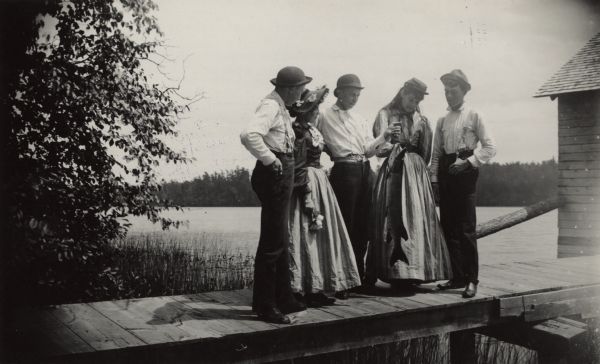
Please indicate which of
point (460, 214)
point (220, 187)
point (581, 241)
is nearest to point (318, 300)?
point (460, 214)

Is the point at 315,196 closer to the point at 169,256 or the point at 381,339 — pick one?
the point at 381,339

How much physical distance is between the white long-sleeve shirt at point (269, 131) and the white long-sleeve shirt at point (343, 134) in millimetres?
908

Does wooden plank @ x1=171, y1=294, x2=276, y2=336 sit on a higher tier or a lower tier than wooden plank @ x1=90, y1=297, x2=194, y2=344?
higher

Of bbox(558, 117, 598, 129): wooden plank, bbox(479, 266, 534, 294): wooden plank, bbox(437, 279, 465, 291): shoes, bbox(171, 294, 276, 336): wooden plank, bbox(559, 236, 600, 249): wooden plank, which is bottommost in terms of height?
bbox(171, 294, 276, 336): wooden plank

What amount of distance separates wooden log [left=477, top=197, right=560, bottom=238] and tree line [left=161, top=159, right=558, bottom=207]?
5.61m

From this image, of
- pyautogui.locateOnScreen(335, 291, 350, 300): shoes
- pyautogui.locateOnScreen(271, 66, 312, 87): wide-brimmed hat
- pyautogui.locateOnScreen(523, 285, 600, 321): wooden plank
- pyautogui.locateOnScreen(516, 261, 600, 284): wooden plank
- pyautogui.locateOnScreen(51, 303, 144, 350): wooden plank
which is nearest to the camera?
pyautogui.locateOnScreen(51, 303, 144, 350): wooden plank

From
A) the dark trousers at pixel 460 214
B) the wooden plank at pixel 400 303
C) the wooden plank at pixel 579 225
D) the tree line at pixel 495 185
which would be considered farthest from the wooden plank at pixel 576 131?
the wooden plank at pixel 400 303

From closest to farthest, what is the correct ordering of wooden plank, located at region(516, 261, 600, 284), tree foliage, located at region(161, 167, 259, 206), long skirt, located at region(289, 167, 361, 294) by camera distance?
long skirt, located at region(289, 167, 361, 294)
wooden plank, located at region(516, 261, 600, 284)
tree foliage, located at region(161, 167, 259, 206)

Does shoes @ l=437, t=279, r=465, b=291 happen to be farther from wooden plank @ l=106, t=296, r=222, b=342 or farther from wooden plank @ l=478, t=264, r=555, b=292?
wooden plank @ l=106, t=296, r=222, b=342

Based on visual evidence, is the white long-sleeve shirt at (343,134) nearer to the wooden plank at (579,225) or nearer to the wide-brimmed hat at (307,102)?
the wide-brimmed hat at (307,102)

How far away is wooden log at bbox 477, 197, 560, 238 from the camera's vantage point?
10.2m

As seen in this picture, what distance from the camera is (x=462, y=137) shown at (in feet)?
16.7

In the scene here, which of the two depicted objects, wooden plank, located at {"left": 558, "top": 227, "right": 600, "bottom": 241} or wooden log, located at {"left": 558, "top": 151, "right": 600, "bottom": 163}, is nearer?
wooden plank, located at {"left": 558, "top": 227, "right": 600, "bottom": 241}

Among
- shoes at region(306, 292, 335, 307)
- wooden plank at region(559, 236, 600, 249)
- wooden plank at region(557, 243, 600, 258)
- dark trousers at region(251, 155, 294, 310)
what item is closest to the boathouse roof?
wooden plank at region(559, 236, 600, 249)
